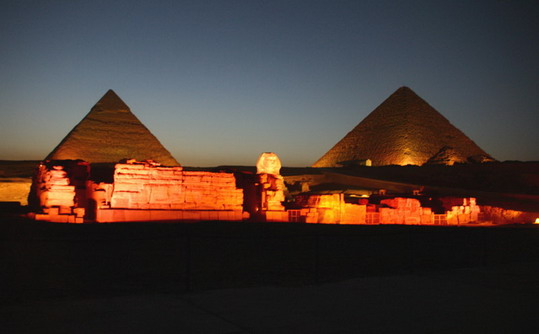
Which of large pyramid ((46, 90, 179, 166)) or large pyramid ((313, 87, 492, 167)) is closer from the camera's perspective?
Result: large pyramid ((46, 90, 179, 166))

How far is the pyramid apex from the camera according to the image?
4162 centimetres

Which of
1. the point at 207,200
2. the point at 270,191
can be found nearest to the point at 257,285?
the point at 207,200

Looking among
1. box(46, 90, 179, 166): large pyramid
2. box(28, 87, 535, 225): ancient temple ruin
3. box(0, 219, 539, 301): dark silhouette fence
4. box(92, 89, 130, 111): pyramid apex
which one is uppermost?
box(92, 89, 130, 111): pyramid apex

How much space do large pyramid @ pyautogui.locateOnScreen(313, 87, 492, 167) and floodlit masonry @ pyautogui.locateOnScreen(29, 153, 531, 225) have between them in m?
44.1

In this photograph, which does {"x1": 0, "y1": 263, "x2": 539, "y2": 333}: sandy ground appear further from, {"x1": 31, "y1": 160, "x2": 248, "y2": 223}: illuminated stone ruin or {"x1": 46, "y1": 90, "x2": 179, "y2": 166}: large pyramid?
{"x1": 46, "y1": 90, "x2": 179, "y2": 166}: large pyramid

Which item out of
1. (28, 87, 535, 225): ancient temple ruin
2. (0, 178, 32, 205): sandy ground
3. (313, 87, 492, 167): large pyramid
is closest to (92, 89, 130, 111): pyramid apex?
(0, 178, 32, 205): sandy ground

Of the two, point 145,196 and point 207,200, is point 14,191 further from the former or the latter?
point 207,200

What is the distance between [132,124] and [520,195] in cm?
2862

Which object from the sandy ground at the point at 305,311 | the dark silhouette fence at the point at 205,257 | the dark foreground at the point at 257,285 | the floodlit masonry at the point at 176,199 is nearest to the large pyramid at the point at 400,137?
the floodlit masonry at the point at 176,199

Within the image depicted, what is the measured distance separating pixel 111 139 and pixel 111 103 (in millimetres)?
3668

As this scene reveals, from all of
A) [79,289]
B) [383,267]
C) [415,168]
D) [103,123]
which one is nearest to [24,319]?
[79,289]

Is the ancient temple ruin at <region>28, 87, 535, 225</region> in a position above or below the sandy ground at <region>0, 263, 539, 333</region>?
above

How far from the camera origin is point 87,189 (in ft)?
54.0

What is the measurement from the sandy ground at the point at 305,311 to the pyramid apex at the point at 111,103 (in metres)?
38.8
